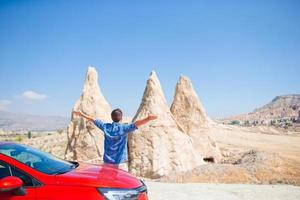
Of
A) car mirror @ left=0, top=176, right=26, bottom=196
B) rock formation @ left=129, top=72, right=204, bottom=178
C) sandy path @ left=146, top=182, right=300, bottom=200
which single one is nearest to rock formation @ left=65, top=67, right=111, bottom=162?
rock formation @ left=129, top=72, right=204, bottom=178

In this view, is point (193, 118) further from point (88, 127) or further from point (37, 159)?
point (37, 159)

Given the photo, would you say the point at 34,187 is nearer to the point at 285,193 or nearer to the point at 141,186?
the point at 141,186

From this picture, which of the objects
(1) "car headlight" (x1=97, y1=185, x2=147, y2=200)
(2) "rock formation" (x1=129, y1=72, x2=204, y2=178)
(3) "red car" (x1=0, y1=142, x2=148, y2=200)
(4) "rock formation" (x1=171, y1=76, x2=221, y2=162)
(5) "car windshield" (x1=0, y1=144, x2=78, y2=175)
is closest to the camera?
(3) "red car" (x1=0, y1=142, x2=148, y2=200)

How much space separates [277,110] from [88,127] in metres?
130

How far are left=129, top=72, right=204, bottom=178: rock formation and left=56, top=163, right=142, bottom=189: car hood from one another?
7997 mm

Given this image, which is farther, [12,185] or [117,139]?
[117,139]

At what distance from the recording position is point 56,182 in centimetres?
456

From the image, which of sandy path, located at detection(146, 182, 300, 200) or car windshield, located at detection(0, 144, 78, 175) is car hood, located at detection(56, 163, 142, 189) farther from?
sandy path, located at detection(146, 182, 300, 200)

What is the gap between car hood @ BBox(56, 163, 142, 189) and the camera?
15.2 feet

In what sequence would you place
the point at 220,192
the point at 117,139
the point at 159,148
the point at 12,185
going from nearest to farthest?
the point at 12,185, the point at 117,139, the point at 220,192, the point at 159,148

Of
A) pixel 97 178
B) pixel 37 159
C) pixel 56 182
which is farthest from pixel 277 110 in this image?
pixel 56 182

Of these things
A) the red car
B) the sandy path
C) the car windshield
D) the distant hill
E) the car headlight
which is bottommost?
the sandy path

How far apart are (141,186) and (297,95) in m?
184

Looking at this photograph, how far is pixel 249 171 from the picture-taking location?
45.7 feet
